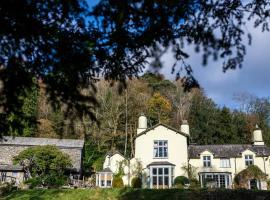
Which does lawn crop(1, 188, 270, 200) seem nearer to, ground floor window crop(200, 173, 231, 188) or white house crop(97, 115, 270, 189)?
white house crop(97, 115, 270, 189)

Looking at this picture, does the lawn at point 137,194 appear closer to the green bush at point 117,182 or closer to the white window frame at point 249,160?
the green bush at point 117,182

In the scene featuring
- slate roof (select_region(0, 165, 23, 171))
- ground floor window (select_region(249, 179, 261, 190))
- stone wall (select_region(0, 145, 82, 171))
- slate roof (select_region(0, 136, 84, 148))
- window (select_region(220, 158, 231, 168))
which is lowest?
ground floor window (select_region(249, 179, 261, 190))

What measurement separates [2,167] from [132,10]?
120ft

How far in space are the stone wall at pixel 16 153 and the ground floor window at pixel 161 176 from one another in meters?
8.24

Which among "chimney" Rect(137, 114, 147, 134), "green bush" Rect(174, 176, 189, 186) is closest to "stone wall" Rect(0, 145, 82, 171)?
"chimney" Rect(137, 114, 147, 134)

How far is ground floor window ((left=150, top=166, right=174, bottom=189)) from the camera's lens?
122 ft

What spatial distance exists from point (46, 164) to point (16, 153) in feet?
22.3

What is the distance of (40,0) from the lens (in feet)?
18.6

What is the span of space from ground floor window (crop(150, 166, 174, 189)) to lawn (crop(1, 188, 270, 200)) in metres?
11.7

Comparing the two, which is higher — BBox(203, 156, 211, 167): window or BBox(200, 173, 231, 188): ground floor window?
BBox(203, 156, 211, 167): window

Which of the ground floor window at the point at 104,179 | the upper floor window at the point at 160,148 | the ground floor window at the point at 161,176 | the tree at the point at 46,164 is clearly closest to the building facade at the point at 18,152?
the tree at the point at 46,164

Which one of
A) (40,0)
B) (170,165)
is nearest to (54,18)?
(40,0)

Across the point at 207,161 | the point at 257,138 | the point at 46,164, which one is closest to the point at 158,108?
the point at 207,161

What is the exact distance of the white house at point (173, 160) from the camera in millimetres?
37562
